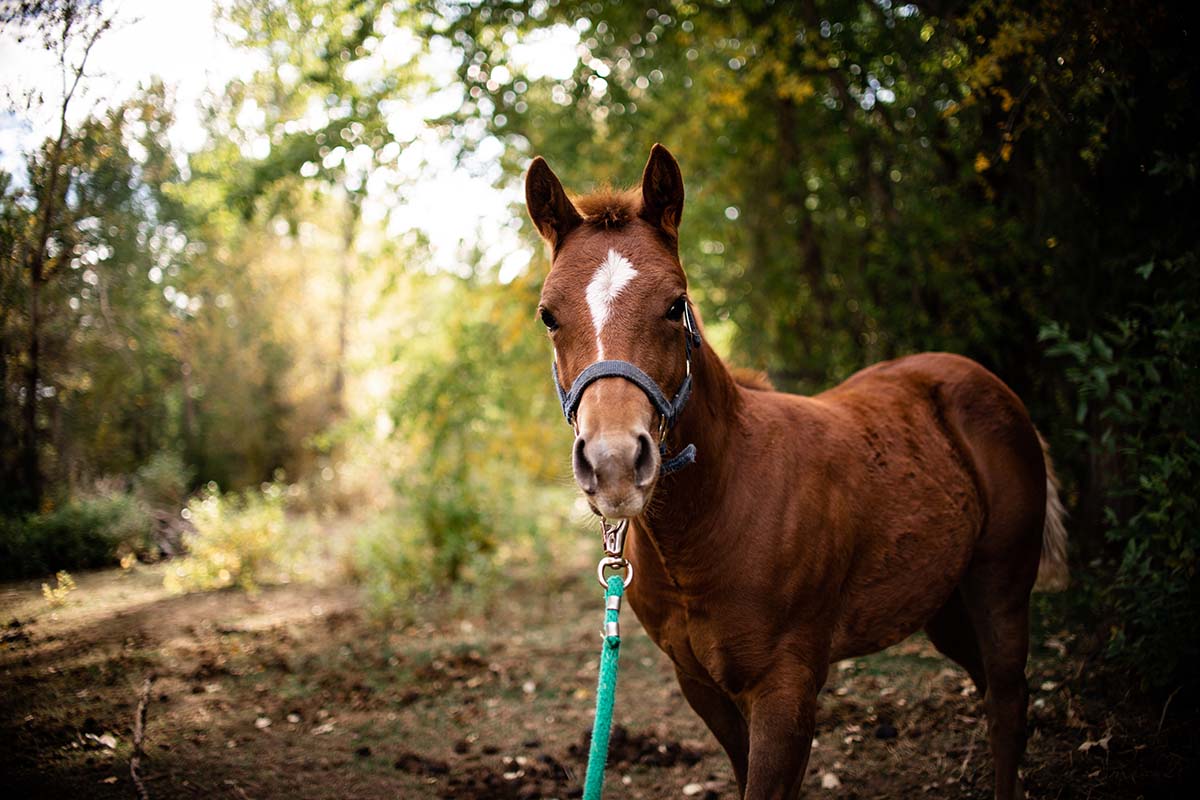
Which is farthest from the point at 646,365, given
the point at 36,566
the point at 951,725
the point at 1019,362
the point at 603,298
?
the point at 1019,362

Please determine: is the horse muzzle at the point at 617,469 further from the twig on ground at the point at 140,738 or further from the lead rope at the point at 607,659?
the twig on ground at the point at 140,738

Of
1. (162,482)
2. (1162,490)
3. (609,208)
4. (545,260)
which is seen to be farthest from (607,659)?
(162,482)

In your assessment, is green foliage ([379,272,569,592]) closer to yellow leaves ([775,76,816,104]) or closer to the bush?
the bush

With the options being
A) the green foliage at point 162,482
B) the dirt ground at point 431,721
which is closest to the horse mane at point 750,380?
the dirt ground at point 431,721

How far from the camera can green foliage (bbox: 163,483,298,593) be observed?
253 inches

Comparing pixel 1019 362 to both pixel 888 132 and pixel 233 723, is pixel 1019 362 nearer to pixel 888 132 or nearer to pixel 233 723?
pixel 888 132

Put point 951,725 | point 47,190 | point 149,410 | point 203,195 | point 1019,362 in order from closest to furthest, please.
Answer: point 47,190 → point 951,725 → point 1019,362 → point 149,410 → point 203,195

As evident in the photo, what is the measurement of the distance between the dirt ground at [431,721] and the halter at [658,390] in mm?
2248

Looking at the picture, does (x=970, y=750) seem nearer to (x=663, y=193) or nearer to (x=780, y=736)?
(x=780, y=736)

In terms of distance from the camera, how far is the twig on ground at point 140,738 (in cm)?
307

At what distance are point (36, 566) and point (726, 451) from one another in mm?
3839

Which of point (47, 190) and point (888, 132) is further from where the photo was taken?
point (888, 132)

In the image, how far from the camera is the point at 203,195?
6.33m

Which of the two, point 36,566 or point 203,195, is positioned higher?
point 203,195
